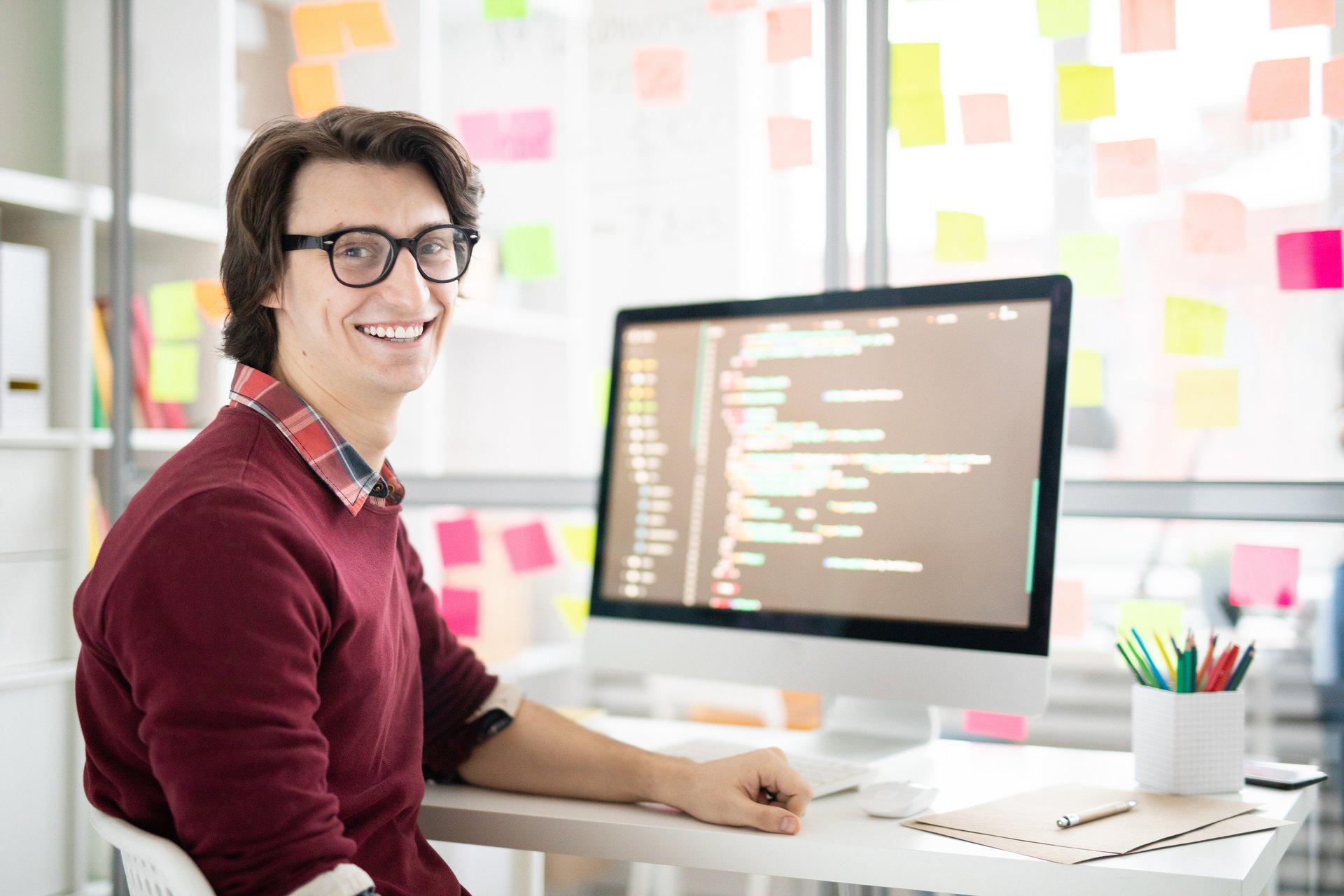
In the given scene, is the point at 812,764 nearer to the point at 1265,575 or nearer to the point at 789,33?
the point at 1265,575

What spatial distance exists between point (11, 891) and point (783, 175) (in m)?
1.96

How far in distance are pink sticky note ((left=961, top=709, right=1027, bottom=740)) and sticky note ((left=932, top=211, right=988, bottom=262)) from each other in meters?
0.76

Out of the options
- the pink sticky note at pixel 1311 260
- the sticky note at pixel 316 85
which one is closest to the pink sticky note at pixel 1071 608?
the pink sticky note at pixel 1311 260

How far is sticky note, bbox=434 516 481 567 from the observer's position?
7.59ft

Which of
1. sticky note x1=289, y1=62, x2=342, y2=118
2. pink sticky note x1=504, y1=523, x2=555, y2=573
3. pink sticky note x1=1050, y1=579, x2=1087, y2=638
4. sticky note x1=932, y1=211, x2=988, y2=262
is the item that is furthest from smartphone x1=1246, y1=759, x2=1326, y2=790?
sticky note x1=289, y1=62, x2=342, y2=118

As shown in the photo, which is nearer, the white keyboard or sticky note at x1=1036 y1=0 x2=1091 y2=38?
the white keyboard

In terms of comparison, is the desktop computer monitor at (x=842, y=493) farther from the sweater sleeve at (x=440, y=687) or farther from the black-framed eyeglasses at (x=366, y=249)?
the black-framed eyeglasses at (x=366, y=249)

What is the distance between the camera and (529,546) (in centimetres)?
231

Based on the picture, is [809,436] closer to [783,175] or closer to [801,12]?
[783,175]

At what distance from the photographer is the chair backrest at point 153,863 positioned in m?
0.86

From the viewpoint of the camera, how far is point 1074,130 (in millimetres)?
1812

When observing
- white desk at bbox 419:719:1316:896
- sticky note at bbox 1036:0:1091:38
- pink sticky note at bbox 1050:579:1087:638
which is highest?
sticky note at bbox 1036:0:1091:38

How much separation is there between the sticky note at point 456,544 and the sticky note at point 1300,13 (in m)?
1.68

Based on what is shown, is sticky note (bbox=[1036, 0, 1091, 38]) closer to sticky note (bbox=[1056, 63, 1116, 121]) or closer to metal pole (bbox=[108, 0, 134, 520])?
sticky note (bbox=[1056, 63, 1116, 121])
